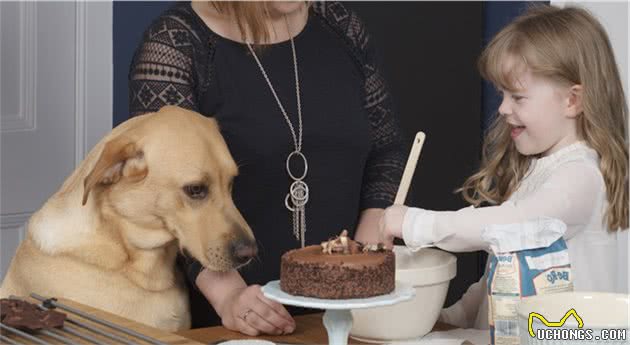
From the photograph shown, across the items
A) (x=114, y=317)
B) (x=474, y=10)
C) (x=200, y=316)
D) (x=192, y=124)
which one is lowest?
(x=200, y=316)

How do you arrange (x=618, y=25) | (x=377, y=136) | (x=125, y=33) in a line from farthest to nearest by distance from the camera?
(x=125, y=33) → (x=618, y=25) → (x=377, y=136)

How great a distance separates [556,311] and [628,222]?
0.73 m

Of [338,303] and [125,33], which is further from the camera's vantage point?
[125,33]

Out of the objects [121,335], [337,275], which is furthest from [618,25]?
[121,335]

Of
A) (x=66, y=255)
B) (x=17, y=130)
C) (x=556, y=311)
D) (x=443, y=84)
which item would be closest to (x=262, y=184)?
(x=66, y=255)

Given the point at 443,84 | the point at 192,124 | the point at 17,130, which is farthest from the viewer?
the point at 443,84

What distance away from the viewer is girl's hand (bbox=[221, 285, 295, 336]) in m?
1.75

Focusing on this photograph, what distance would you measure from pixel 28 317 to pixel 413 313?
0.63 m

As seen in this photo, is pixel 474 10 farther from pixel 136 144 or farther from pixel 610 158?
pixel 136 144

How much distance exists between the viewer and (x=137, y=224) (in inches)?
73.6

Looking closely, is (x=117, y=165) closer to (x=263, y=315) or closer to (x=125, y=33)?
(x=263, y=315)

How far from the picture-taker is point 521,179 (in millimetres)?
2064
